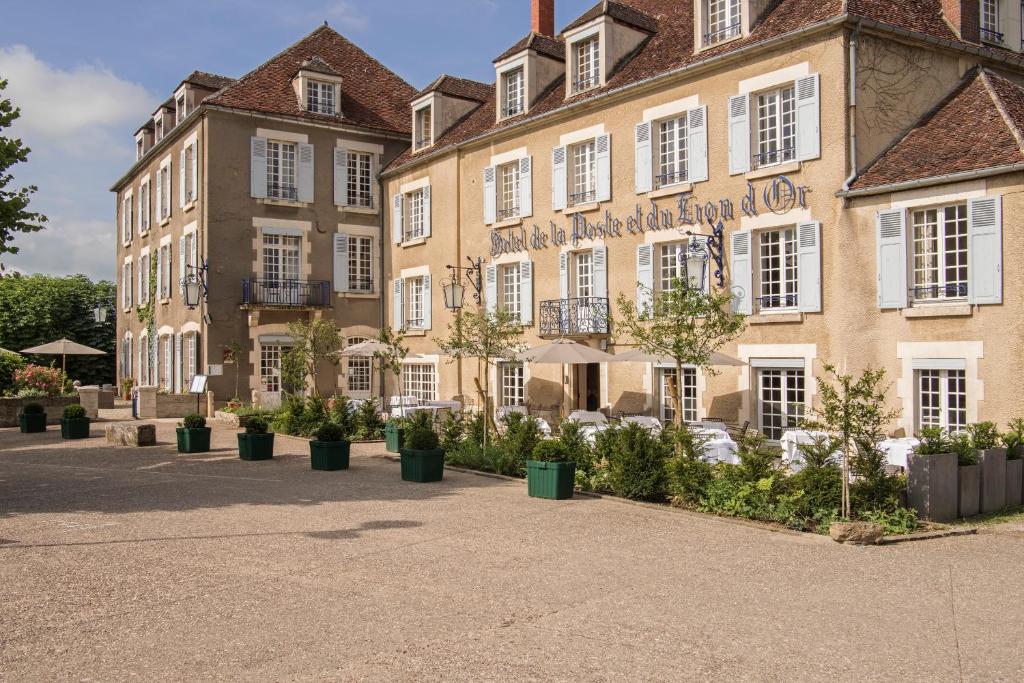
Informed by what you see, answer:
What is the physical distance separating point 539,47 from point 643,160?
18.0 feet

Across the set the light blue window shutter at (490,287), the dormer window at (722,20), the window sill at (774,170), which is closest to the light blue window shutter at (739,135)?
the window sill at (774,170)

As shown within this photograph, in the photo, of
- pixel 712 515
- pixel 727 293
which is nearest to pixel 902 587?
pixel 712 515

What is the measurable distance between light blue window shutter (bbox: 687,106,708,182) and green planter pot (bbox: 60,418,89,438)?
1448 cm

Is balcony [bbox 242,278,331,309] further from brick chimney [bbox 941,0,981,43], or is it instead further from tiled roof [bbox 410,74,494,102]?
brick chimney [bbox 941,0,981,43]

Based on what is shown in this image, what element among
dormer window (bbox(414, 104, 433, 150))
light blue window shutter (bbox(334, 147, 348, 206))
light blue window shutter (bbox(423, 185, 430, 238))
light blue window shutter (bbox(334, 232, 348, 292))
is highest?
dormer window (bbox(414, 104, 433, 150))

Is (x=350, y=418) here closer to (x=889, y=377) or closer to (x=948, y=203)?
(x=889, y=377)

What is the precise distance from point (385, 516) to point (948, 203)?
10.00 metres

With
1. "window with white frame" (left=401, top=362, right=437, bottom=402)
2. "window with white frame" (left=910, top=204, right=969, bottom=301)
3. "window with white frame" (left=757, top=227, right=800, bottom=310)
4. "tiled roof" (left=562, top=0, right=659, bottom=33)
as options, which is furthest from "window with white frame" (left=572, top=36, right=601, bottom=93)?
"window with white frame" (left=401, top=362, right=437, bottom=402)

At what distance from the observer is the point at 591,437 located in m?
14.9

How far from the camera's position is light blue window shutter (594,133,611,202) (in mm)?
19609

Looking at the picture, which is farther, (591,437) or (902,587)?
(591,437)

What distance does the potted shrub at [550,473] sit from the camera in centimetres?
1167

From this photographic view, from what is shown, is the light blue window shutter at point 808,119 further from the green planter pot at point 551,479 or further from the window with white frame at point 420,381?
the window with white frame at point 420,381

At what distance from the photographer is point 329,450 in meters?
14.5
